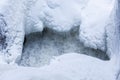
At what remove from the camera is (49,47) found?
3184mm

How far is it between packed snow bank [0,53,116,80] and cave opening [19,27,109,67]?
0.33m

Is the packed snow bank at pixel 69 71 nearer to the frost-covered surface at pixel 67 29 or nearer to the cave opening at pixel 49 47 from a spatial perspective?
the frost-covered surface at pixel 67 29

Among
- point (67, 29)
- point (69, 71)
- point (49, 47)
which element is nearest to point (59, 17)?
point (67, 29)

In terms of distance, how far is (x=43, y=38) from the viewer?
3258 millimetres

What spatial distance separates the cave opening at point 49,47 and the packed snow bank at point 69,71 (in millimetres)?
325

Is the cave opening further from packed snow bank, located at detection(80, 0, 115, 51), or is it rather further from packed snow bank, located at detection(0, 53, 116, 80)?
packed snow bank, located at detection(0, 53, 116, 80)

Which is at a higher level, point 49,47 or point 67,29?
point 67,29

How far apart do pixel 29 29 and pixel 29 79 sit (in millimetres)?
976

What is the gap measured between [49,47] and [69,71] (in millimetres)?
725

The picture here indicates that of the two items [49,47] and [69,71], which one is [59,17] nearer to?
[49,47]

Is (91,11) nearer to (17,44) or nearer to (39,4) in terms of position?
(39,4)

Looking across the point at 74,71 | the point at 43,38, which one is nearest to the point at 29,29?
the point at 43,38

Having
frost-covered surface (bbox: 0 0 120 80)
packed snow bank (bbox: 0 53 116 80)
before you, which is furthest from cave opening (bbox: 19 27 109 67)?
packed snow bank (bbox: 0 53 116 80)

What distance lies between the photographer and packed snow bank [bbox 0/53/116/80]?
2334 mm
